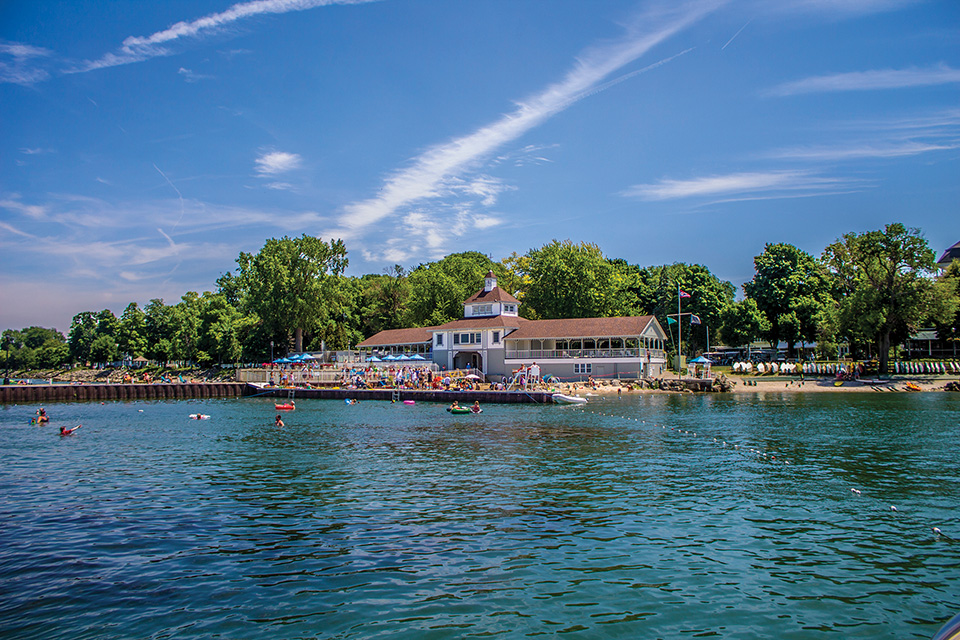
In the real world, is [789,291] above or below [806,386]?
above

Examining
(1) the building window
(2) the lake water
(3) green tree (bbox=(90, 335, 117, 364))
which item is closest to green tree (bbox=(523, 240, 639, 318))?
(1) the building window

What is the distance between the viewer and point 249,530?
15.4 meters

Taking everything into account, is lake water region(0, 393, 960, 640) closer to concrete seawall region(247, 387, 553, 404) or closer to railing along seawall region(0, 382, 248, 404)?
concrete seawall region(247, 387, 553, 404)

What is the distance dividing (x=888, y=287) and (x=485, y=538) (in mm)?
67050

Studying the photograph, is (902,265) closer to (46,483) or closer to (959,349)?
(959,349)

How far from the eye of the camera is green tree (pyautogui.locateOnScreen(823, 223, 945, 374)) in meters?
63.7

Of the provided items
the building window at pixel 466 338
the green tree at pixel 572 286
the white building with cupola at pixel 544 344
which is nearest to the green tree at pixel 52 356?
the white building with cupola at pixel 544 344

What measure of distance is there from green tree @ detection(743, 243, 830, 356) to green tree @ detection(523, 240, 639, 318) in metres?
18.7

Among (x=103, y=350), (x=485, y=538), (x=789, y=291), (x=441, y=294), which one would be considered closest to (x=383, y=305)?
(x=441, y=294)

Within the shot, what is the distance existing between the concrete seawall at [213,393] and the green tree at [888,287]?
36543mm

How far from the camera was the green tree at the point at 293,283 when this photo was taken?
3415 inches

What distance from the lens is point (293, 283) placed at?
287ft

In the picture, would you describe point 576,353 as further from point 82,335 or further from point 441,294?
point 82,335

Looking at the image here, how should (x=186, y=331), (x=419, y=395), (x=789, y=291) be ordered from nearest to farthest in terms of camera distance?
(x=419, y=395)
(x=789, y=291)
(x=186, y=331)
